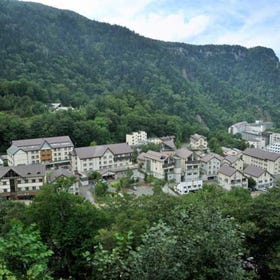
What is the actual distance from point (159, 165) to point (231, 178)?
8.09 m

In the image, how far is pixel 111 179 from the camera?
36.7 meters

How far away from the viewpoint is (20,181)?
98.1ft

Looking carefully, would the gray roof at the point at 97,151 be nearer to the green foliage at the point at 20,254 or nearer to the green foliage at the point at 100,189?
the green foliage at the point at 100,189

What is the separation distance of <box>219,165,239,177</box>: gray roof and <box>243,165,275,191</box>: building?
298 cm

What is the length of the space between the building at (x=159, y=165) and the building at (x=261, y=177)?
927 centimetres

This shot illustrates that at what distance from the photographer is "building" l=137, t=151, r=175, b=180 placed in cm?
3631

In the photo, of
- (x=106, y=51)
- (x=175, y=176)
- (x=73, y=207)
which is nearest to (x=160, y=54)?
(x=106, y=51)

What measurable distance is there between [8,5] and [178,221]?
128225 millimetres

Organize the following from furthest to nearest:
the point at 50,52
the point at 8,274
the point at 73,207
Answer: the point at 50,52 → the point at 73,207 → the point at 8,274

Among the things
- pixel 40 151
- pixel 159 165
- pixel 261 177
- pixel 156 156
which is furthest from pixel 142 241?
pixel 40 151

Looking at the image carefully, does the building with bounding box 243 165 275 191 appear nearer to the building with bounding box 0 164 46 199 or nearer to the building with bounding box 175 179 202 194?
the building with bounding box 175 179 202 194

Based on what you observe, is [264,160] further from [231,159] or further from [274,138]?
[274,138]

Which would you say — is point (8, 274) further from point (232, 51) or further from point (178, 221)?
point (232, 51)

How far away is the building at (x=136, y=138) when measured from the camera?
47688 mm
